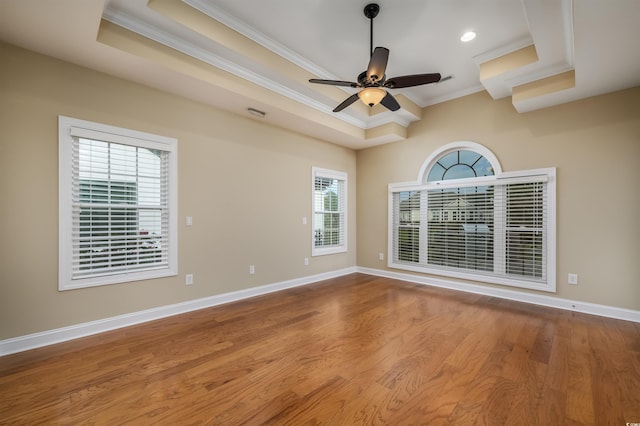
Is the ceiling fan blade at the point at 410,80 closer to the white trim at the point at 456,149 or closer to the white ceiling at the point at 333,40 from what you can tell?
the white ceiling at the point at 333,40

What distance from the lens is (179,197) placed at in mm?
3527

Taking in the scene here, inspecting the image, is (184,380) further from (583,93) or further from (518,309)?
(583,93)

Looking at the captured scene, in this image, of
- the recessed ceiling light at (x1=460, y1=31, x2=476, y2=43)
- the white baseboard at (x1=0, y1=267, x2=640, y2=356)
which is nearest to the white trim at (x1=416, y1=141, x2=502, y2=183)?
the recessed ceiling light at (x1=460, y1=31, x2=476, y2=43)

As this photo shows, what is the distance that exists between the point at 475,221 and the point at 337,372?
359 centimetres

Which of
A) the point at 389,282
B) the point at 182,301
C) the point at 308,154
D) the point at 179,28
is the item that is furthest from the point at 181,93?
the point at 389,282

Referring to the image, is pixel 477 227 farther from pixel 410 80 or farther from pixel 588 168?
pixel 410 80

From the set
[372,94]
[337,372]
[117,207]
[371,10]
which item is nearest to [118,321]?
[117,207]

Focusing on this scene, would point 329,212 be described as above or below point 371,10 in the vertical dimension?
below

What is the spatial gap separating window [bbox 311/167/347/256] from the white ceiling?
1677 millimetres

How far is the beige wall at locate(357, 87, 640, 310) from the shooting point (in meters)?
3.32

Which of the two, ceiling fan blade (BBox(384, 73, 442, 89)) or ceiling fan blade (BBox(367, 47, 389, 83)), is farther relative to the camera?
ceiling fan blade (BBox(384, 73, 442, 89))

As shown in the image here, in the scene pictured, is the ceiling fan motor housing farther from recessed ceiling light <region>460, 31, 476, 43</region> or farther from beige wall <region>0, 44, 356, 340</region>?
beige wall <region>0, 44, 356, 340</region>

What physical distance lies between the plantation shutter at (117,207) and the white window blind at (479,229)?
413 cm

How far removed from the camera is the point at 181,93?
11.3 ft
